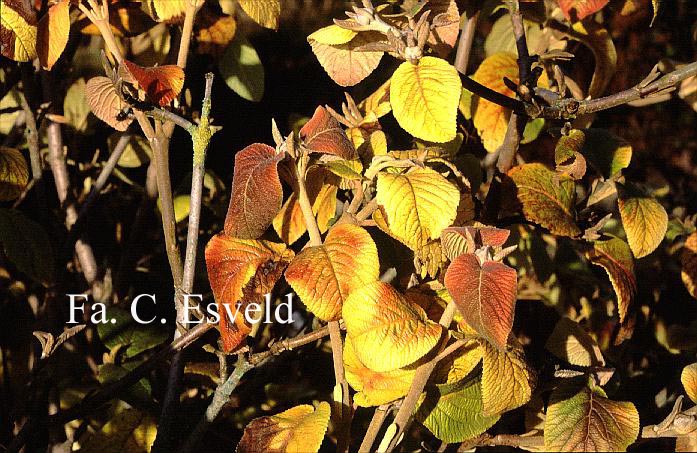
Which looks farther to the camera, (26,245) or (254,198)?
(26,245)

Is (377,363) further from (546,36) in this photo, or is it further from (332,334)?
Answer: (546,36)

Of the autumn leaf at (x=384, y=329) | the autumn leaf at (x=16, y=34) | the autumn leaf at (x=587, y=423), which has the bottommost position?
the autumn leaf at (x=587, y=423)

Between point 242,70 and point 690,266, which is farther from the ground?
point 242,70

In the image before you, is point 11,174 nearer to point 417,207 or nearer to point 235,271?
point 235,271

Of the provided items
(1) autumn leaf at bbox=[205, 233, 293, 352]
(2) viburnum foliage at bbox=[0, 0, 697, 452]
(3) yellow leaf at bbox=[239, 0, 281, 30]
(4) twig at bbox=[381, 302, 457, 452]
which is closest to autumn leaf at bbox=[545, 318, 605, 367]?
(2) viburnum foliage at bbox=[0, 0, 697, 452]

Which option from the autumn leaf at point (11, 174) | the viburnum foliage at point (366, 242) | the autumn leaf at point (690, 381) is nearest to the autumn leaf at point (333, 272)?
the viburnum foliage at point (366, 242)

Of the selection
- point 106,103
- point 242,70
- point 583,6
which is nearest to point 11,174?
point 106,103

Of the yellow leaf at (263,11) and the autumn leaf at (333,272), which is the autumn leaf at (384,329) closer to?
the autumn leaf at (333,272)

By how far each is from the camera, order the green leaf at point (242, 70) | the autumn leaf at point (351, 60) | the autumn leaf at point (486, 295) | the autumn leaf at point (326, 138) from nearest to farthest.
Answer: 1. the autumn leaf at point (486, 295)
2. the autumn leaf at point (326, 138)
3. the autumn leaf at point (351, 60)
4. the green leaf at point (242, 70)
